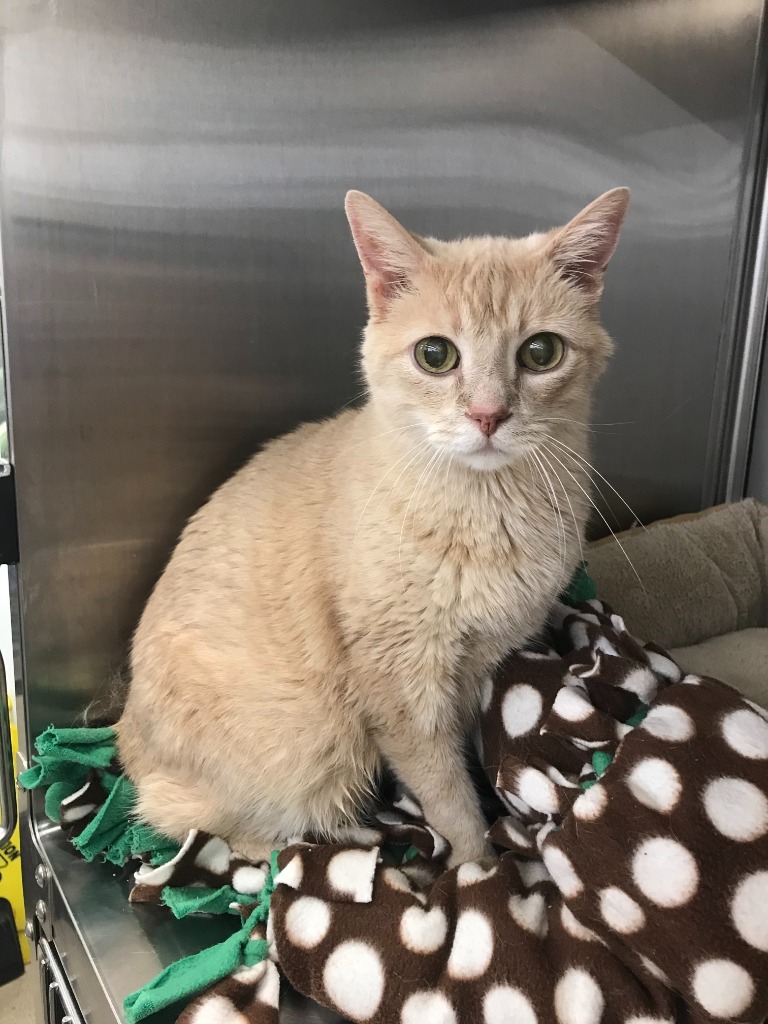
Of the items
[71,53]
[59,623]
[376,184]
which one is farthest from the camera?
[376,184]

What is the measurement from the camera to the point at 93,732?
3.98ft

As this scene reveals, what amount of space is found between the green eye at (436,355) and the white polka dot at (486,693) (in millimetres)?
441

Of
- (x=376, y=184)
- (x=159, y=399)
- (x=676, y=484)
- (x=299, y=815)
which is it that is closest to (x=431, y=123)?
(x=376, y=184)

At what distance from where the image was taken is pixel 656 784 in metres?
0.77

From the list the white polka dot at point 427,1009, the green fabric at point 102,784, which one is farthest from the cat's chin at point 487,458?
the green fabric at point 102,784

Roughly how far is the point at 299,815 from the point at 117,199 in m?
0.94

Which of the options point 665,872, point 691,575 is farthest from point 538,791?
point 691,575

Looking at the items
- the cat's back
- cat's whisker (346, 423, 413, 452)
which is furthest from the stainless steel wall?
cat's whisker (346, 423, 413, 452)

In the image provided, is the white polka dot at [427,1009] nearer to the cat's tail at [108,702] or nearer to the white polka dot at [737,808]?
the white polka dot at [737,808]

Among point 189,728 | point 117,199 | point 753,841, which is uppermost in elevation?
point 117,199

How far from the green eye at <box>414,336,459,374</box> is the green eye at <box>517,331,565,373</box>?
84 millimetres

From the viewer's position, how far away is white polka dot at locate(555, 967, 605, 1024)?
74cm

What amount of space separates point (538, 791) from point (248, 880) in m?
0.42

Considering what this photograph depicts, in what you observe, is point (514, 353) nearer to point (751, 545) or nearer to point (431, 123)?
point (431, 123)
